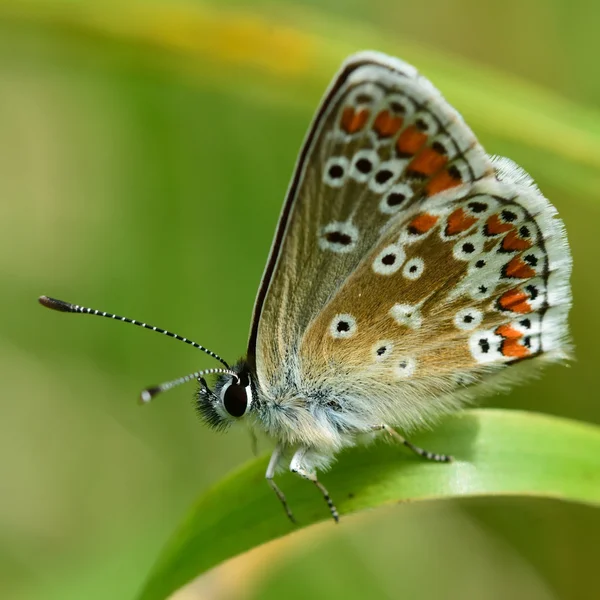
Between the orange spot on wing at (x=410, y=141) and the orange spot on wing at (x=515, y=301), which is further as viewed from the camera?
the orange spot on wing at (x=515, y=301)

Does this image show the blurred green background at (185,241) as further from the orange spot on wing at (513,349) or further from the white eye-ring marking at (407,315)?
the white eye-ring marking at (407,315)

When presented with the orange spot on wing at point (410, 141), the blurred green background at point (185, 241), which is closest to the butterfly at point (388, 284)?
the orange spot on wing at point (410, 141)

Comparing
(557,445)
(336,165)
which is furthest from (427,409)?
(336,165)

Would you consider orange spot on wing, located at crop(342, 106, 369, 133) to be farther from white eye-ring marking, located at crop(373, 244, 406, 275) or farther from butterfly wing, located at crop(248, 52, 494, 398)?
white eye-ring marking, located at crop(373, 244, 406, 275)

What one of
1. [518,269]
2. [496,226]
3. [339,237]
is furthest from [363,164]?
[518,269]

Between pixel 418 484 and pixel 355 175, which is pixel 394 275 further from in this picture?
pixel 418 484
